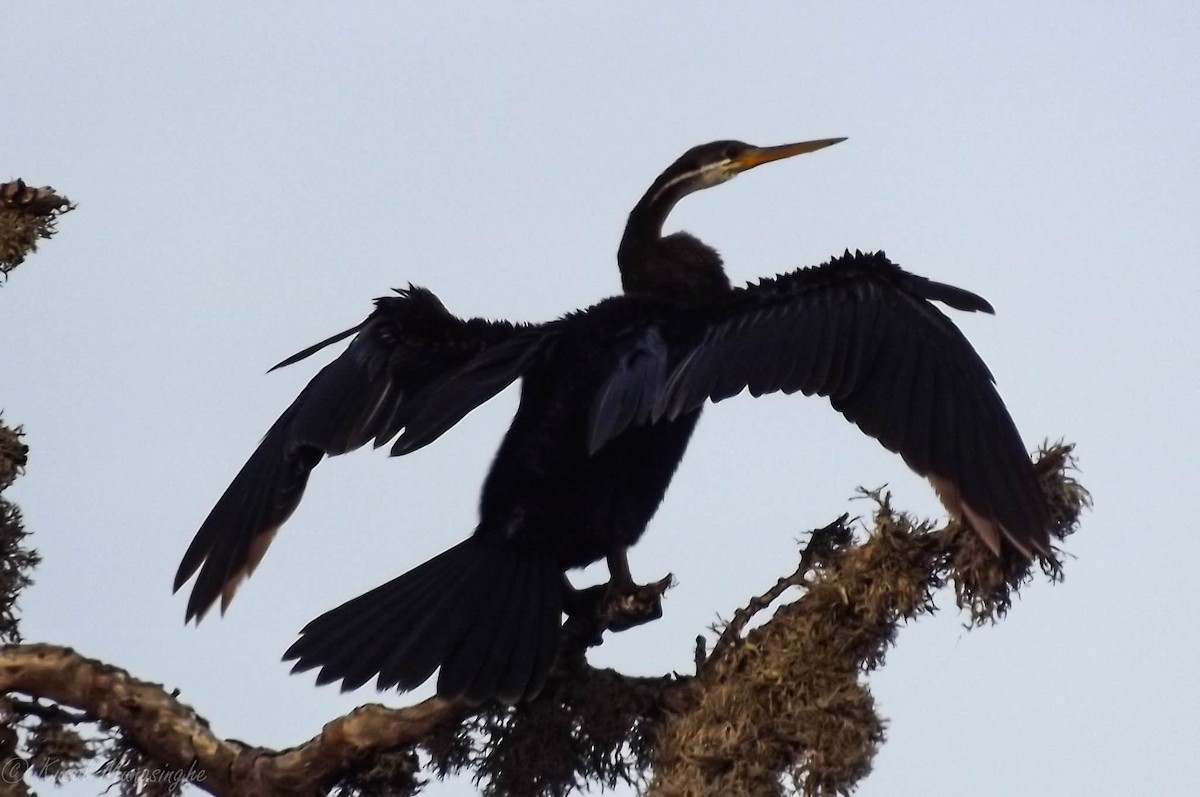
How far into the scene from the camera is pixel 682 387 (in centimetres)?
344

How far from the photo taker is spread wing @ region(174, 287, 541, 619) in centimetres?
375

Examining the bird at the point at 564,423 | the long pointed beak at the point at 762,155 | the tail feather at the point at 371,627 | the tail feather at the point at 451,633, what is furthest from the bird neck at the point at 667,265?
the tail feather at the point at 371,627

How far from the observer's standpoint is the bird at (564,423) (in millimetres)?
3160

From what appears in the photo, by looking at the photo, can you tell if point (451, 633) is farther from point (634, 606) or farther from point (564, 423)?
point (564, 423)

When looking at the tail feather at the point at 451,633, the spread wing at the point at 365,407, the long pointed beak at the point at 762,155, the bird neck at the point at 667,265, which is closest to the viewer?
the tail feather at the point at 451,633

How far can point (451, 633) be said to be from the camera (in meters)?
3.23

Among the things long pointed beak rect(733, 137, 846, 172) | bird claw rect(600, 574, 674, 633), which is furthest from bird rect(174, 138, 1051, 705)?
long pointed beak rect(733, 137, 846, 172)

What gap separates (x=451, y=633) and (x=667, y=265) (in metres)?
1.54

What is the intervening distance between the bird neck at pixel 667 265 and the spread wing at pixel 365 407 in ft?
1.65

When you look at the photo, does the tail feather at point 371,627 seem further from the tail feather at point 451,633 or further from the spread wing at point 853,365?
the spread wing at point 853,365

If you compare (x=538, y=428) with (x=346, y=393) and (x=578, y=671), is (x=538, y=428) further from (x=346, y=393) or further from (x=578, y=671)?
(x=578, y=671)

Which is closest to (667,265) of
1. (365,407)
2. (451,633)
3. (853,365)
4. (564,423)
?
(564,423)

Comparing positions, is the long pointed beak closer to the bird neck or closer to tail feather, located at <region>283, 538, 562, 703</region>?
the bird neck

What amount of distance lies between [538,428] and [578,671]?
0.82 m
